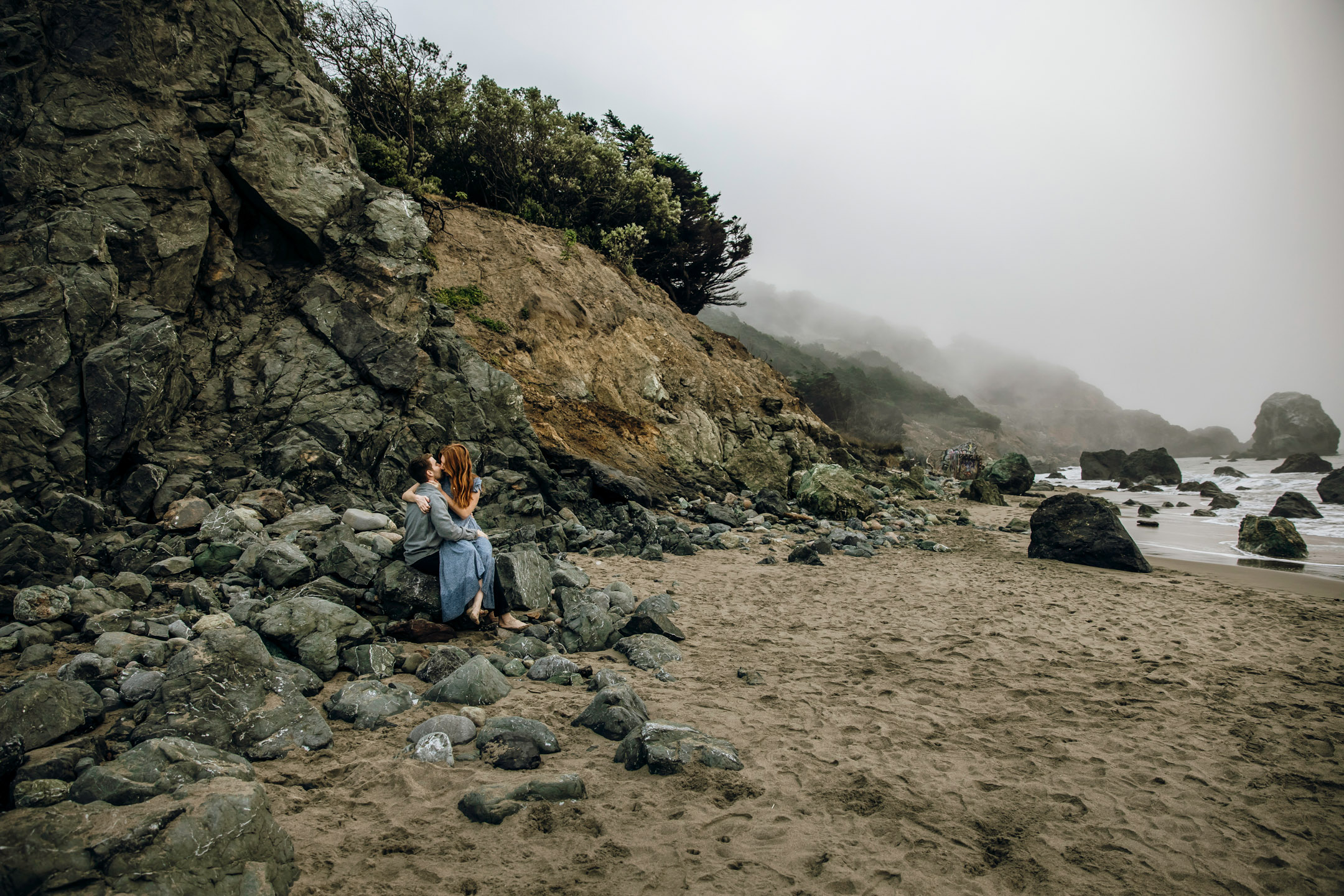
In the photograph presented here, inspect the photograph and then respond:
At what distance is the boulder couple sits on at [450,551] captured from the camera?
5.24m

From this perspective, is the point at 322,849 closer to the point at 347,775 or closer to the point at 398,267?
the point at 347,775

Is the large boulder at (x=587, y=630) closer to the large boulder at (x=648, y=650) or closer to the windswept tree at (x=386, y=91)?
the large boulder at (x=648, y=650)

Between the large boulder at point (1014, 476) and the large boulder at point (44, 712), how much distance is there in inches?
1147

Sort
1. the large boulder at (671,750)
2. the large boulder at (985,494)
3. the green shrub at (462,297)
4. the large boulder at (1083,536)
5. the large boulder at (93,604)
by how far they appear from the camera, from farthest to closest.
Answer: the large boulder at (985,494) → the green shrub at (462,297) → the large boulder at (1083,536) → the large boulder at (93,604) → the large boulder at (671,750)

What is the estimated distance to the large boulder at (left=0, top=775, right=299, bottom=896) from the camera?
1910mm

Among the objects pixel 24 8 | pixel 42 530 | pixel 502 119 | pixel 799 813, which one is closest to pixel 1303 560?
pixel 799 813

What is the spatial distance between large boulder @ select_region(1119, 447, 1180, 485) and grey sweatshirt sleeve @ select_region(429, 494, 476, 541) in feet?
156

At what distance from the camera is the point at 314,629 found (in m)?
4.38

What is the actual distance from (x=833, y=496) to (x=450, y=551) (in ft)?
34.3

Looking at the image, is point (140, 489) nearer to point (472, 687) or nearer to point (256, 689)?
point (256, 689)

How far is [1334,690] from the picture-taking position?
4.77 meters

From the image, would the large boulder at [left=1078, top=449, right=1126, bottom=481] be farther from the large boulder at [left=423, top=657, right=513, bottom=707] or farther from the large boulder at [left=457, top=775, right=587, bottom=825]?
the large boulder at [left=457, top=775, right=587, bottom=825]

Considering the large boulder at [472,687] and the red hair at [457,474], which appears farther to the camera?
the red hair at [457,474]

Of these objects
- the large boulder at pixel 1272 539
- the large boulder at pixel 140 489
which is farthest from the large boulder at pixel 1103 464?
the large boulder at pixel 140 489
